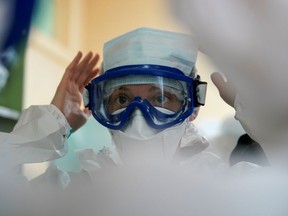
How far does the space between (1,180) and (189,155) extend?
31 cm

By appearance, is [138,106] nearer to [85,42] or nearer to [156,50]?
[156,50]

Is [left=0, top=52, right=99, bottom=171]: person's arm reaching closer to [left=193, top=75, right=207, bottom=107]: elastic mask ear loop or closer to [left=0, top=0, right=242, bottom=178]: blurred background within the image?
[left=0, top=0, right=242, bottom=178]: blurred background

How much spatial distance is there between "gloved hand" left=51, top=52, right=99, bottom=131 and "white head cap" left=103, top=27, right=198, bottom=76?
0.19m

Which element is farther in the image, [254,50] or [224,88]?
[224,88]

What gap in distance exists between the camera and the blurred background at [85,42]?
0.70 meters

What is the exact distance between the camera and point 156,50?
66 centimetres

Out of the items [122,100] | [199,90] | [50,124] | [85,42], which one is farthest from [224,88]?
[85,42]

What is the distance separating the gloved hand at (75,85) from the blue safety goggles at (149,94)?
0.15m

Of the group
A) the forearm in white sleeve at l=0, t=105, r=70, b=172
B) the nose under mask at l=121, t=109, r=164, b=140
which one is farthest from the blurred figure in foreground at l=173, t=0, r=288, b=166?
the forearm in white sleeve at l=0, t=105, r=70, b=172

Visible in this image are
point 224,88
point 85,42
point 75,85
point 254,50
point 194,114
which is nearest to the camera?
point 254,50

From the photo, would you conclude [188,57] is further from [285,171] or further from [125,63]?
[285,171]

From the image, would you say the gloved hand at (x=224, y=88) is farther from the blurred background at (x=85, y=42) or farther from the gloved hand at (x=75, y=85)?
the gloved hand at (x=75, y=85)

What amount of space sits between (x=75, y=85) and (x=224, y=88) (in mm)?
362

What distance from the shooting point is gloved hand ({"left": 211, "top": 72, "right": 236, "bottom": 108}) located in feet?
1.87
